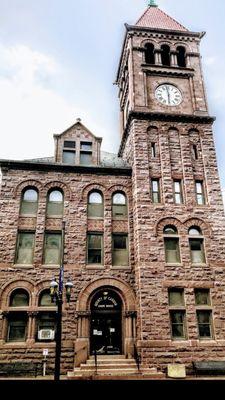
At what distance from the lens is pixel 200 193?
20.9 meters

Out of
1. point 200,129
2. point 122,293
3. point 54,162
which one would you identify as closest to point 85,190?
point 54,162

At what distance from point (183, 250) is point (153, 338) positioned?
5012 mm

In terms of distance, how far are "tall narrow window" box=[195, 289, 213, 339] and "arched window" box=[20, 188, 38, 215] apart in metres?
10.6

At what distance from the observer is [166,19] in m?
27.9

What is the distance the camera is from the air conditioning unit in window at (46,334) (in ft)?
58.4

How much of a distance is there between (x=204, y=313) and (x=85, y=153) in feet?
40.7

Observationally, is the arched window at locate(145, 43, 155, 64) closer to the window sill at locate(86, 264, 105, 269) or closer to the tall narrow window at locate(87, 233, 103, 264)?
the tall narrow window at locate(87, 233, 103, 264)

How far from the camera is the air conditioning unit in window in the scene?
17812 millimetres

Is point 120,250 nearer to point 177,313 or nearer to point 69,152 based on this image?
point 177,313

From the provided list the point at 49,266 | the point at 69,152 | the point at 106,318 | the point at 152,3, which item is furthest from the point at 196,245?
the point at 152,3

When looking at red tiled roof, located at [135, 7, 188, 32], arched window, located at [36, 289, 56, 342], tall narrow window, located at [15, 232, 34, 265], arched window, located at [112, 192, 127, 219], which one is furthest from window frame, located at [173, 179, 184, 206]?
red tiled roof, located at [135, 7, 188, 32]

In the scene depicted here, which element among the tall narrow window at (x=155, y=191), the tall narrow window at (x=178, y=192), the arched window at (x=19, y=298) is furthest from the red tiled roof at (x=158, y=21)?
the arched window at (x=19, y=298)

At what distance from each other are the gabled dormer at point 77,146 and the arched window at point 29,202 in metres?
2.84
